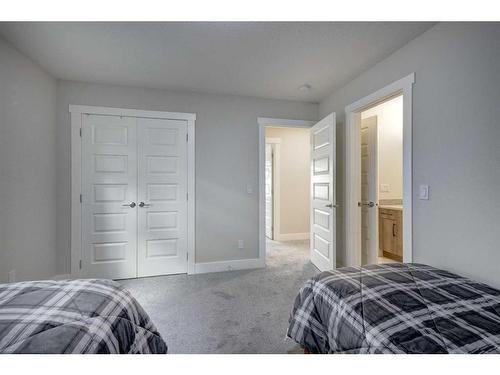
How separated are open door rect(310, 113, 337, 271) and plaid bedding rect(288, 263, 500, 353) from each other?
1.30 meters

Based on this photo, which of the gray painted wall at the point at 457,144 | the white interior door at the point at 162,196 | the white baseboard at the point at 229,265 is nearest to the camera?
the gray painted wall at the point at 457,144

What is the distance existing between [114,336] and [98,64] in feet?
8.40

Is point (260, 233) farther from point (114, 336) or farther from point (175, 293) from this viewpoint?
point (114, 336)

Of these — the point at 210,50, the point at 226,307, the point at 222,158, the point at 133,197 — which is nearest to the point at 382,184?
the point at 222,158

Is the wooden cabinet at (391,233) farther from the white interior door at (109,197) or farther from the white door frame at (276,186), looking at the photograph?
the white interior door at (109,197)

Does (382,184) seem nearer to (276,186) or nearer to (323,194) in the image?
(323,194)

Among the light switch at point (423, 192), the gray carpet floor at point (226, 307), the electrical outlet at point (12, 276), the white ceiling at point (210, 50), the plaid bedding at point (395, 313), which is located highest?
the white ceiling at point (210, 50)

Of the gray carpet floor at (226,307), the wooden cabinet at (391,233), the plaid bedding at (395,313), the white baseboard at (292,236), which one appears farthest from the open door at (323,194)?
the white baseboard at (292,236)

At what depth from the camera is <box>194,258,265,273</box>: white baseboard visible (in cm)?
326

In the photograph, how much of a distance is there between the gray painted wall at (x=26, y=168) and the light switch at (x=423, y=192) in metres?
3.48

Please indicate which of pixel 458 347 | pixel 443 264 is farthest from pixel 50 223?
pixel 443 264

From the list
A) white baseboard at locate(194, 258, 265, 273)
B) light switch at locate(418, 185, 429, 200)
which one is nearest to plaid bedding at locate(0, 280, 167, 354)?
white baseboard at locate(194, 258, 265, 273)

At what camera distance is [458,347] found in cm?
90

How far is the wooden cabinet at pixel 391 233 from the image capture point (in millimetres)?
3449
